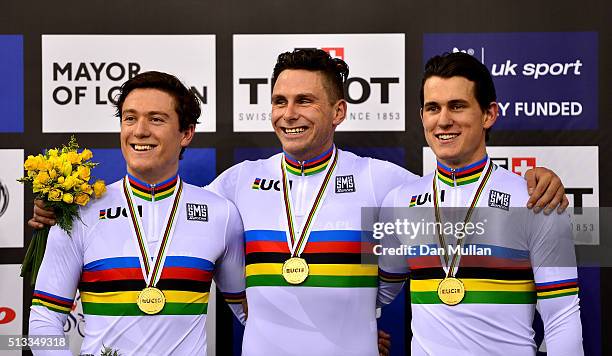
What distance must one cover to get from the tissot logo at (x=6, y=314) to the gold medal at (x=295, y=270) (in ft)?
5.16

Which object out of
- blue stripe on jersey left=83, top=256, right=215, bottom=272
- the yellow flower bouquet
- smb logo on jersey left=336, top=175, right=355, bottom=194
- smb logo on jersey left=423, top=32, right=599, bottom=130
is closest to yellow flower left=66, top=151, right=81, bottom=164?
the yellow flower bouquet

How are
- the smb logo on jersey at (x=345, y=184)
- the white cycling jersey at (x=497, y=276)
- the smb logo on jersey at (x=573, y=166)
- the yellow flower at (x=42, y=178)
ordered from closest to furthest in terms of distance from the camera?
the white cycling jersey at (x=497, y=276) → the yellow flower at (x=42, y=178) → the smb logo on jersey at (x=345, y=184) → the smb logo on jersey at (x=573, y=166)

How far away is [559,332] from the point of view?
293cm

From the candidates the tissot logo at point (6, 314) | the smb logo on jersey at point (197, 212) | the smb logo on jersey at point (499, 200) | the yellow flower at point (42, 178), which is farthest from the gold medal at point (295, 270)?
the tissot logo at point (6, 314)

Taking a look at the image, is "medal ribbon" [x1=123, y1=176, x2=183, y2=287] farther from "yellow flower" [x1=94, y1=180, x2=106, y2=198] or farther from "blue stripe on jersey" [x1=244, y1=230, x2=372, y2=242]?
"blue stripe on jersey" [x1=244, y1=230, x2=372, y2=242]

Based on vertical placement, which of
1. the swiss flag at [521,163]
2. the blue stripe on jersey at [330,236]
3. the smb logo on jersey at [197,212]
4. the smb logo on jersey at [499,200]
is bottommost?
the blue stripe on jersey at [330,236]

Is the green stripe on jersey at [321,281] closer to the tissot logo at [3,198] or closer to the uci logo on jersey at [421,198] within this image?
the uci logo on jersey at [421,198]

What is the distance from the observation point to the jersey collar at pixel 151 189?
10.6 ft

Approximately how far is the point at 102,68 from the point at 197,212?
1.13 metres

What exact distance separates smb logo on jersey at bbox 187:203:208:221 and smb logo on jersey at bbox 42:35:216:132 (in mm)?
780

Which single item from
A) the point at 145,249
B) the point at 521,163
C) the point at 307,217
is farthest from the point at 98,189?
the point at 521,163

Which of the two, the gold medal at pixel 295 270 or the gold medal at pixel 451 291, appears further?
the gold medal at pixel 295 270

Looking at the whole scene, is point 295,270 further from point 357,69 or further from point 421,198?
point 357,69

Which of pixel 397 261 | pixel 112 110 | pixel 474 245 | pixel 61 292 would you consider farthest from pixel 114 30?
pixel 474 245
